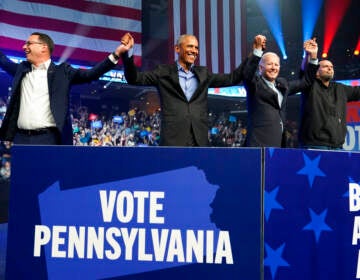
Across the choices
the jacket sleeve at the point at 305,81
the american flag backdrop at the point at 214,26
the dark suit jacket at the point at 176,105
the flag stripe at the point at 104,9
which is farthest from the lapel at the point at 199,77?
the flag stripe at the point at 104,9

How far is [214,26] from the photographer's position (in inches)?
302

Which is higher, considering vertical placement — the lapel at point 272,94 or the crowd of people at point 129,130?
the lapel at point 272,94

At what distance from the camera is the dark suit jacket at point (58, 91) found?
9.06 feet

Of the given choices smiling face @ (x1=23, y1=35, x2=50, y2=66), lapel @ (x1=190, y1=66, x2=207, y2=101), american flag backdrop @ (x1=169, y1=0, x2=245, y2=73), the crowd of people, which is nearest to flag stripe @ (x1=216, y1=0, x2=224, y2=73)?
american flag backdrop @ (x1=169, y1=0, x2=245, y2=73)

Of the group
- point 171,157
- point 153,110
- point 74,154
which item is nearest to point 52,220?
point 74,154

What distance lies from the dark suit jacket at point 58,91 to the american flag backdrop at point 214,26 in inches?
186

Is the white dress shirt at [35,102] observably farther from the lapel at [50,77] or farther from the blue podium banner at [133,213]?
the blue podium banner at [133,213]

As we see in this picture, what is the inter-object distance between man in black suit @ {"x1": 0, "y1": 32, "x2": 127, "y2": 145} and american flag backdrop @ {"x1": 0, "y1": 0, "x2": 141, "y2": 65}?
4449mm

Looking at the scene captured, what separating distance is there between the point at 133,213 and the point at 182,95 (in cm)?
117

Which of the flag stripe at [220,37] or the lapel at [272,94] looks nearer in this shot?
the lapel at [272,94]

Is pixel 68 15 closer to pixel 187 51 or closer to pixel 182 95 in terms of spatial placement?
pixel 187 51

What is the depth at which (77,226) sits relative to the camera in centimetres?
181

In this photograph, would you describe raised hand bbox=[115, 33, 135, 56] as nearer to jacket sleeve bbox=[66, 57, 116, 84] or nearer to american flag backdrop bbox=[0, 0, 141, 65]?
jacket sleeve bbox=[66, 57, 116, 84]

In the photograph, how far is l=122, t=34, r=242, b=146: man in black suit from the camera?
2805 mm
